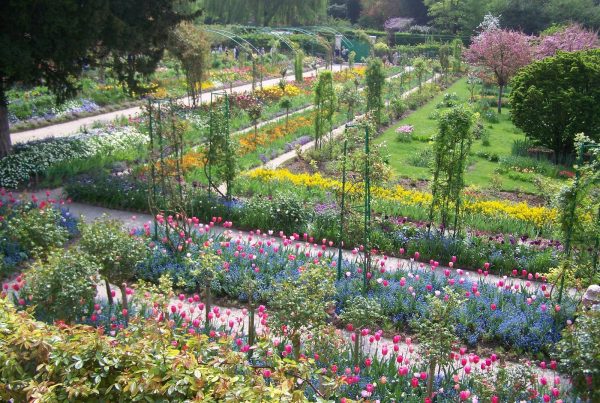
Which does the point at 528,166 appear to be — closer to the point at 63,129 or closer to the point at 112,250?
the point at 112,250

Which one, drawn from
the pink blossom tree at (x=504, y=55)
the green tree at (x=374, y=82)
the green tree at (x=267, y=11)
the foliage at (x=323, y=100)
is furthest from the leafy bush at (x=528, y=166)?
the green tree at (x=267, y=11)

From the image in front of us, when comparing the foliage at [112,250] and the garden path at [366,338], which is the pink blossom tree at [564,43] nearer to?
the garden path at [366,338]

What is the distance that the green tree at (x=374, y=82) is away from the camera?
17391mm

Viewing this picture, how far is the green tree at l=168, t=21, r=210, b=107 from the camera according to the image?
1902 centimetres

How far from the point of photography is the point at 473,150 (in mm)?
16328

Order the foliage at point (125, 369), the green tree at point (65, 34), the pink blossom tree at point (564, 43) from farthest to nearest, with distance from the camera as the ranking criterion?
the pink blossom tree at point (564, 43) < the green tree at point (65, 34) < the foliage at point (125, 369)

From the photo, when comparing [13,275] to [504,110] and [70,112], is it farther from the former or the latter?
[504,110]

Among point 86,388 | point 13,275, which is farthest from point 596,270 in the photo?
point 13,275

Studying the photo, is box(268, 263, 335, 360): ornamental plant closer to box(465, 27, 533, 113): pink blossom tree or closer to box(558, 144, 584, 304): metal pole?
box(558, 144, 584, 304): metal pole

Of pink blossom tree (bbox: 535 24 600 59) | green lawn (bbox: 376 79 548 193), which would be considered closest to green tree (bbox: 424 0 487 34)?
pink blossom tree (bbox: 535 24 600 59)

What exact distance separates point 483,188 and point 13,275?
29.1ft

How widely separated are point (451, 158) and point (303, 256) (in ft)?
9.15

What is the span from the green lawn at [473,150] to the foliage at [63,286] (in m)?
6.26


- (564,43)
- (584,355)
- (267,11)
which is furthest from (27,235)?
(267,11)
